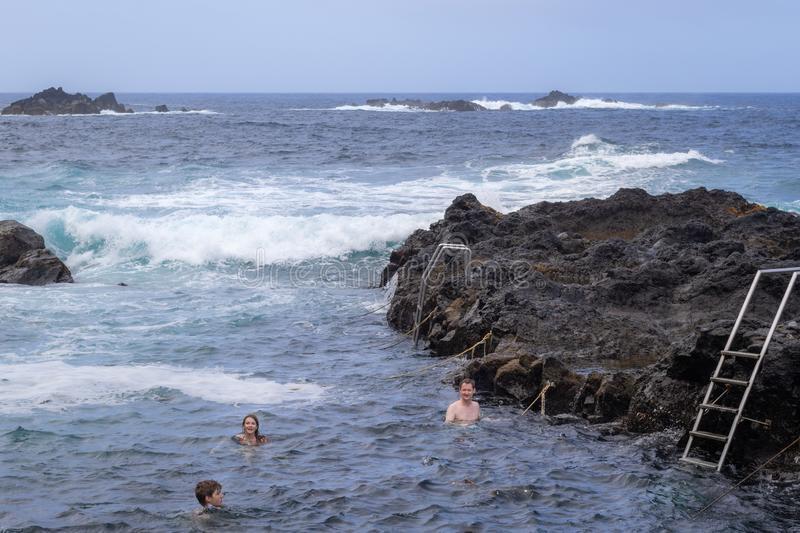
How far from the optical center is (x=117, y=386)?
1097 cm

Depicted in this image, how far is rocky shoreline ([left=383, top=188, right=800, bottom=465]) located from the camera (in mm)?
8594

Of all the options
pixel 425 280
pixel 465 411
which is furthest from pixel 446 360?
pixel 465 411

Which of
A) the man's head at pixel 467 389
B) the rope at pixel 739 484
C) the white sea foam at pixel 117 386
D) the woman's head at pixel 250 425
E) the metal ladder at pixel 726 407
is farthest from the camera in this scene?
the white sea foam at pixel 117 386

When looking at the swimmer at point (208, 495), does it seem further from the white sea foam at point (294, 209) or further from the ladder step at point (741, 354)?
the white sea foam at point (294, 209)

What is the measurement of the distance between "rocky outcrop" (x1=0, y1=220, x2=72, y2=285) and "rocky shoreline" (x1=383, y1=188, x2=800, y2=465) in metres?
6.50

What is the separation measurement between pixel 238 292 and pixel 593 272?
7.11 metres

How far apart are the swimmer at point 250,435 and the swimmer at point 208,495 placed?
4.91 ft

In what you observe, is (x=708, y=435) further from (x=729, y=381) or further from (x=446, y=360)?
(x=446, y=360)

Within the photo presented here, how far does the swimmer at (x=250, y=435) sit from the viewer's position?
896cm

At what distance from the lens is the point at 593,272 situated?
13.0 m

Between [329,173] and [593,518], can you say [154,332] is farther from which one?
[329,173]

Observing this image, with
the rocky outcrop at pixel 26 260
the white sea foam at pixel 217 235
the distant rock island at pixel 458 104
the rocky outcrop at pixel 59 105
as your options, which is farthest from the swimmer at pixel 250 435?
the distant rock island at pixel 458 104

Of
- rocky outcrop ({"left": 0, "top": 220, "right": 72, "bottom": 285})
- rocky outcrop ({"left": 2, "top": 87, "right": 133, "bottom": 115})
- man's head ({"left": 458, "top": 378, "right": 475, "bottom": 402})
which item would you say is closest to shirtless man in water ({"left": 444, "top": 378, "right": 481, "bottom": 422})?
man's head ({"left": 458, "top": 378, "right": 475, "bottom": 402})

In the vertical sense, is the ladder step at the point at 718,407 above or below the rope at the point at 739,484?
above
